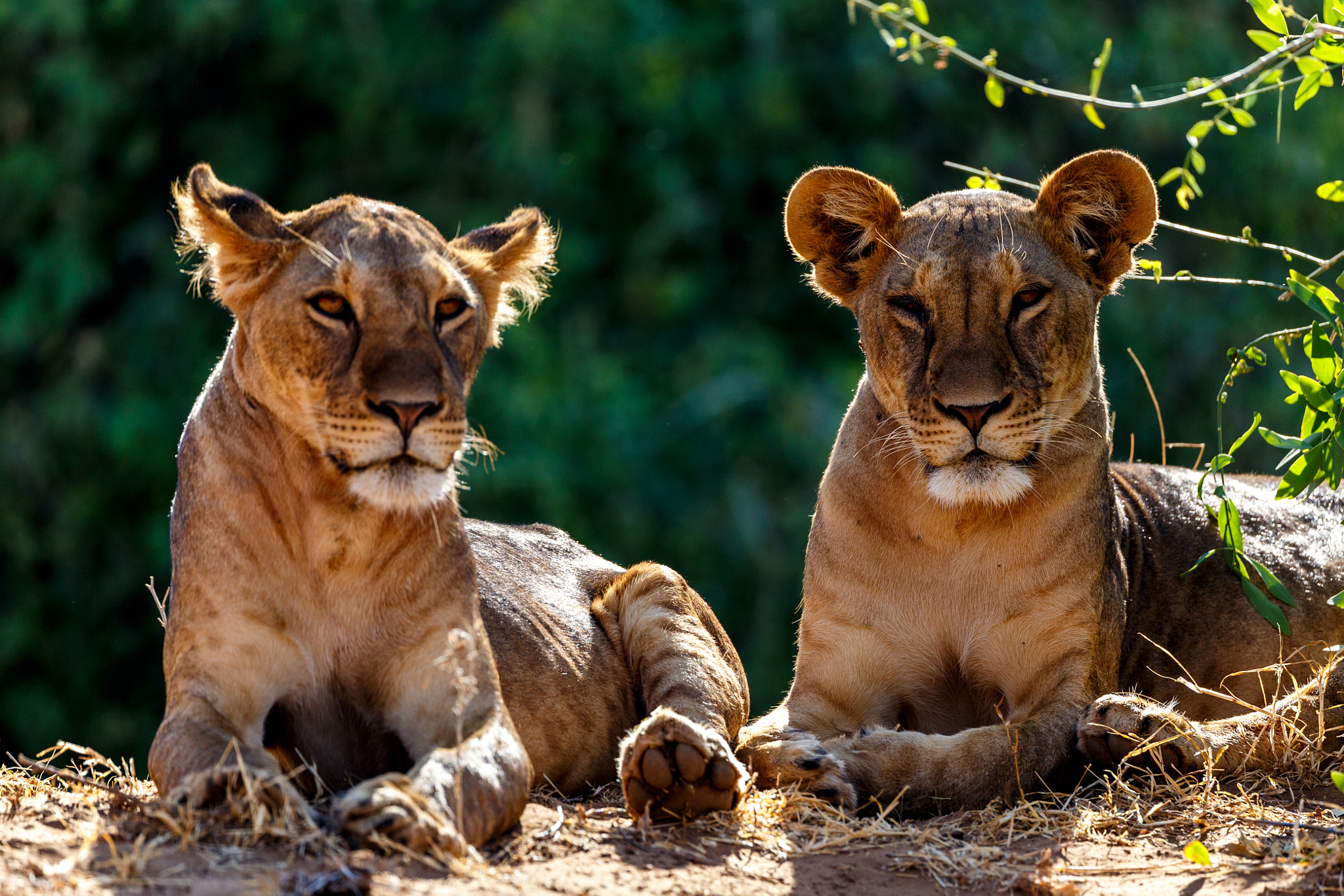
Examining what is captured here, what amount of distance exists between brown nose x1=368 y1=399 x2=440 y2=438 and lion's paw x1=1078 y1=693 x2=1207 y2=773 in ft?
6.06

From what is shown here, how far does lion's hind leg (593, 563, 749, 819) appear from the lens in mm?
3322

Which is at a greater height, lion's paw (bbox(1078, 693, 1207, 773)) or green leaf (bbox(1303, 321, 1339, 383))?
green leaf (bbox(1303, 321, 1339, 383))

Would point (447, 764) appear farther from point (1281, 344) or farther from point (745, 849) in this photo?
point (1281, 344)

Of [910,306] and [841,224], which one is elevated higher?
[841,224]

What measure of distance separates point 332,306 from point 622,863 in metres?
1.31

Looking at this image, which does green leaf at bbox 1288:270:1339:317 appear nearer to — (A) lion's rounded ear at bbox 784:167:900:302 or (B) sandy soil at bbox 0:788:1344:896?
(A) lion's rounded ear at bbox 784:167:900:302

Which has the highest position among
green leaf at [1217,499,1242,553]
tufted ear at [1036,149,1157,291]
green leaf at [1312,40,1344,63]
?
green leaf at [1312,40,1344,63]

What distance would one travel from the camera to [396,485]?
10.5 feet

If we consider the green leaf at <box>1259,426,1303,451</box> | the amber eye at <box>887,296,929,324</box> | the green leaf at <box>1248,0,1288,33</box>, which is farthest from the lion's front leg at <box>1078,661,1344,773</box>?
the green leaf at <box>1248,0,1288,33</box>

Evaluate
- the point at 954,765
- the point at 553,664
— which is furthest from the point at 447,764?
the point at 954,765

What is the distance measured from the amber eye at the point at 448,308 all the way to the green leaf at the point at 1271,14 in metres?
2.05

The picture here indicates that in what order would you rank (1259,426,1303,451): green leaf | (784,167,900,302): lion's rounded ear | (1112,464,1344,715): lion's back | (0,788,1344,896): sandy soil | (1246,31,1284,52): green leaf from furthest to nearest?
(1112,464,1344,715): lion's back < (784,167,900,302): lion's rounded ear < (1246,31,1284,52): green leaf < (1259,426,1303,451): green leaf < (0,788,1344,896): sandy soil

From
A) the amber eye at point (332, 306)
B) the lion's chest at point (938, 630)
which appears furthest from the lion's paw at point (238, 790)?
the lion's chest at point (938, 630)

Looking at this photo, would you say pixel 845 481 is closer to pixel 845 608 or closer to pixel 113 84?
pixel 845 608
